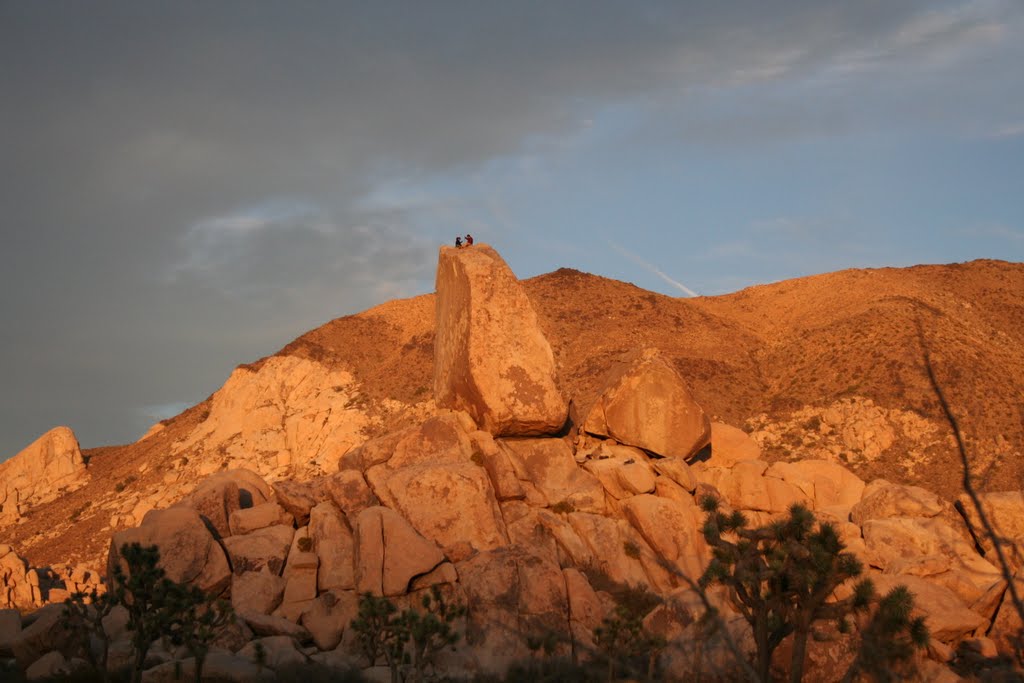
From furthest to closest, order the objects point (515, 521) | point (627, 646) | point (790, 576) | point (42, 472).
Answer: point (42, 472) → point (515, 521) → point (627, 646) → point (790, 576)

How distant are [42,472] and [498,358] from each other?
46.5 meters

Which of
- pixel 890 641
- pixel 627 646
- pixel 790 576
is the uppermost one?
pixel 790 576

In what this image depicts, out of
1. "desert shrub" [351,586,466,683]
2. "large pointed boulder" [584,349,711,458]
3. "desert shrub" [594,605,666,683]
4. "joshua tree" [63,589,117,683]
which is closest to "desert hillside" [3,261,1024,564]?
"large pointed boulder" [584,349,711,458]

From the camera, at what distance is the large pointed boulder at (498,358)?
36219mm

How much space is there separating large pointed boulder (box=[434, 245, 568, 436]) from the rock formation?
1639 inches

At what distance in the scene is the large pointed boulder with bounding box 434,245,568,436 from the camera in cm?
3622

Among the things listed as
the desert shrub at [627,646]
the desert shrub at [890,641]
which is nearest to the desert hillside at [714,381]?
the desert shrub at [627,646]

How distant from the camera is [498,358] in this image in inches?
1433

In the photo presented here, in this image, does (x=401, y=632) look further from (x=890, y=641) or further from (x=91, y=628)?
(x=890, y=641)

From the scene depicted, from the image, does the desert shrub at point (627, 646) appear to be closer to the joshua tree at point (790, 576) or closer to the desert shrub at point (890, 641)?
the joshua tree at point (790, 576)

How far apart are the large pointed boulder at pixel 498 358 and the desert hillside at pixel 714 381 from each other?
523 inches

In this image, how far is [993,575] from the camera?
3123cm

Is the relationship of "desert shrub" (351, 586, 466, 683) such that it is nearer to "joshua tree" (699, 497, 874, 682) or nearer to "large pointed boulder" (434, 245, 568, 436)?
"joshua tree" (699, 497, 874, 682)

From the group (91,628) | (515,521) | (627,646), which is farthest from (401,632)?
(515,521)
